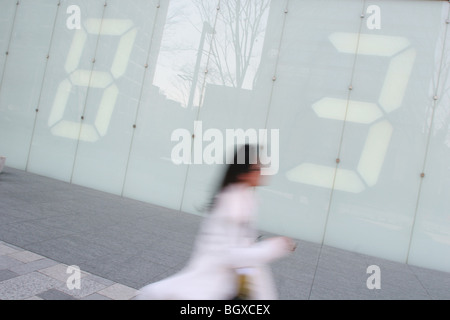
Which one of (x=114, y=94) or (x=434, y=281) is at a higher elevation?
(x=114, y=94)

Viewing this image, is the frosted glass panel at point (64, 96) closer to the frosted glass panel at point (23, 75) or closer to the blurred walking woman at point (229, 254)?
the frosted glass panel at point (23, 75)

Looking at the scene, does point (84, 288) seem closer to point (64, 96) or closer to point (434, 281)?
point (434, 281)

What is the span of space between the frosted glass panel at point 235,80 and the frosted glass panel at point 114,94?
59.9 inches

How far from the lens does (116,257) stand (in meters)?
3.62

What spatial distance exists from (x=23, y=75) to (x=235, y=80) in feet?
16.9

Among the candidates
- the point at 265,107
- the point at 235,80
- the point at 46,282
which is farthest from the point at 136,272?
the point at 235,80

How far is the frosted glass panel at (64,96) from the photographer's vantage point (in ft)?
24.1

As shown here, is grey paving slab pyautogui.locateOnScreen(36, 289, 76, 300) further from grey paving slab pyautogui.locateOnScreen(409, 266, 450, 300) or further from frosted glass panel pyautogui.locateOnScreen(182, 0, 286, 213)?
grey paving slab pyautogui.locateOnScreen(409, 266, 450, 300)

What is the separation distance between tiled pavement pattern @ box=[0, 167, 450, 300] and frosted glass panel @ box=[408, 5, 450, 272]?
0.30 meters

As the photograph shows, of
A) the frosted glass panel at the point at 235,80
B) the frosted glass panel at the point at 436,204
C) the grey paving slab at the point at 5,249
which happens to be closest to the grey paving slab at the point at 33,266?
the grey paving slab at the point at 5,249

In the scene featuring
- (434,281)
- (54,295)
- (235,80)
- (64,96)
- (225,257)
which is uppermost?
(235,80)
